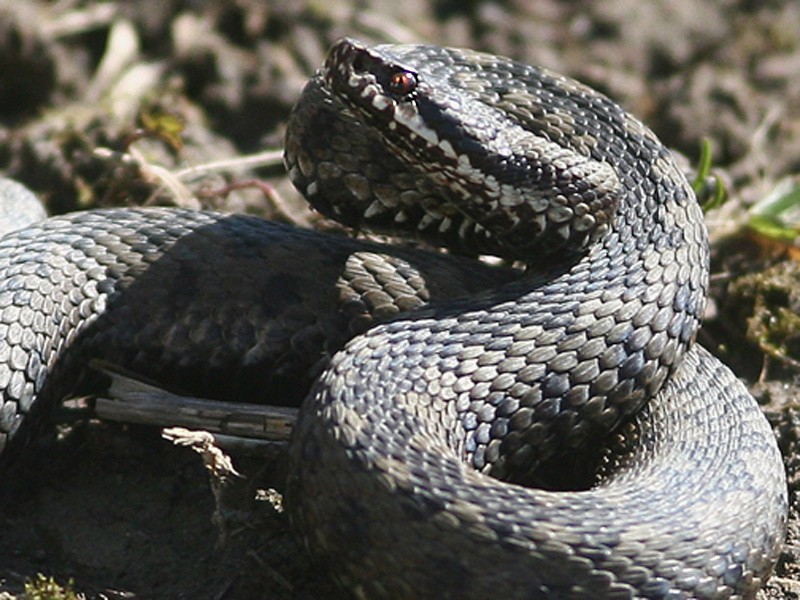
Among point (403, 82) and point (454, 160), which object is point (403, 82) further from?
point (454, 160)

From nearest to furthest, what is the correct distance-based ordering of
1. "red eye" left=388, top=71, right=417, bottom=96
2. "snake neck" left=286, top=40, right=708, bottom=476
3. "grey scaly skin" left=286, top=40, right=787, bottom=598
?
1. "grey scaly skin" left=286, top=40, right=787, bottom=598
2. "snake neck" left=286, top=40, right=708, bottom=476
3. "red eye" left=388, top=71, right=417, bottom=96

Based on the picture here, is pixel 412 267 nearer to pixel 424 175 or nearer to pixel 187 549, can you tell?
pixel 424 175

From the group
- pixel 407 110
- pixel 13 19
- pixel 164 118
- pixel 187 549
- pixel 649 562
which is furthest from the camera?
pixel 13 19

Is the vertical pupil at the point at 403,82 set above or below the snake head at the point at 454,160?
above

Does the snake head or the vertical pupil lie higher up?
the vertical pupil

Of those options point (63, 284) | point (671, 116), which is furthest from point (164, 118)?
point (671, 116)

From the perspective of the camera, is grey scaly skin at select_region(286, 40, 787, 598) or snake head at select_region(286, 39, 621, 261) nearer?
grey scaly skin at select_region(286, 40, 787, 598)

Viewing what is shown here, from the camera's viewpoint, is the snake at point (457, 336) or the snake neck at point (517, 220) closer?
the snake at point (457, 336)
